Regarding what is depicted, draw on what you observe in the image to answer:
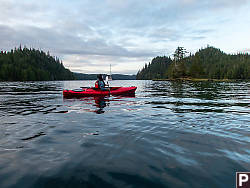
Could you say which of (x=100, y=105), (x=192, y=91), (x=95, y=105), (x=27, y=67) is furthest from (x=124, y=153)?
(x=27, y=67)


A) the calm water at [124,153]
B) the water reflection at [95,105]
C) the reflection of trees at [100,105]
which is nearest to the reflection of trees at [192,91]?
the water reflection at [95,105]

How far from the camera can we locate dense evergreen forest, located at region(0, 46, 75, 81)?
383 ft

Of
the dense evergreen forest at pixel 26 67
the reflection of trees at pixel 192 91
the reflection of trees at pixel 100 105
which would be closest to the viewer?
the reflection of trees at pixel 100 105

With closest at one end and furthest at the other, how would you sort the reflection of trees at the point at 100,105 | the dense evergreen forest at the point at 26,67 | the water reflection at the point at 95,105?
1. the reflection of trees at the point at 100,105
2. the water reflection at the point at 95,105
3. the dense evergreen forest at the point at 26,67

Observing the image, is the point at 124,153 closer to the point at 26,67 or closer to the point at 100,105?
the point at 100,105

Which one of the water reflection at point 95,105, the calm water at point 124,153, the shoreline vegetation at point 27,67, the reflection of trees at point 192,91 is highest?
the shoreline vegetation at point 27,67

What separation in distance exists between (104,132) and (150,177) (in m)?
3.17

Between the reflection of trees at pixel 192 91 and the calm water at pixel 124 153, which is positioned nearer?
the calm water at pixel 124 153

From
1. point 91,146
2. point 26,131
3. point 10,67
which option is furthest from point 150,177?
point 10,67

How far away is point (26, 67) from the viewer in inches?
5551

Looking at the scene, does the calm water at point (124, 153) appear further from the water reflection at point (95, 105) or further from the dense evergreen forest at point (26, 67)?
the dense evergreen forest at point (26, 67)

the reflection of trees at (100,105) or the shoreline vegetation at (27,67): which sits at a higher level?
the shoreline vegetation at (27,67)

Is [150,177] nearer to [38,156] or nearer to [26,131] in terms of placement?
[38,156]

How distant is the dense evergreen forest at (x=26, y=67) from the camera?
11675 cm
